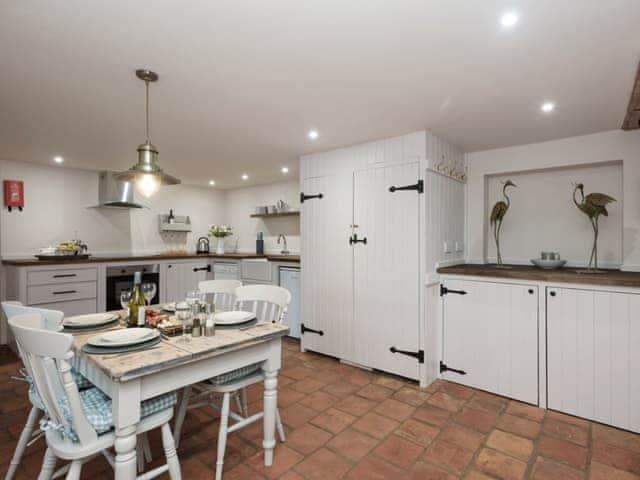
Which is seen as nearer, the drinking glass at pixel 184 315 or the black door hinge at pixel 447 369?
the drinking glass at pixel 184 315

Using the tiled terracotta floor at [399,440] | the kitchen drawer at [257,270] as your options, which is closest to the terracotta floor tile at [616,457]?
the tiled terracotta floor at [399,440]

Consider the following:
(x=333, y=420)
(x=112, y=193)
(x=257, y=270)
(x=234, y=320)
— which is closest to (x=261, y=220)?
(x=257, y=270)

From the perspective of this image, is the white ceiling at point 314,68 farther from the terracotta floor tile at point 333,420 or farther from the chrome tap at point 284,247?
the chrome tap at point 284,247

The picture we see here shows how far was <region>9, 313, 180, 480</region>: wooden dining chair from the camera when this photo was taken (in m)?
1.25

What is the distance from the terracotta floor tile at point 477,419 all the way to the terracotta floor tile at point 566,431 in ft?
1.06

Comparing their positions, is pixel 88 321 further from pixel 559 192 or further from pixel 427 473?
pixel 559 192

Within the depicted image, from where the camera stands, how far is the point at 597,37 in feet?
5.39

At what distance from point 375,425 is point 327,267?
1631mm

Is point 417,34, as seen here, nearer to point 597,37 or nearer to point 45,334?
point 597,37

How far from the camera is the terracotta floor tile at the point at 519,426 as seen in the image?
230 centimetres

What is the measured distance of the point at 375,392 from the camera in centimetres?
290

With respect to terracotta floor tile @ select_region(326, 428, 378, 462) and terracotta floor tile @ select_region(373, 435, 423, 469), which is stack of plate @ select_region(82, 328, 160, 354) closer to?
terracotta floor tile @ select_region(326, 428, 378, 462)

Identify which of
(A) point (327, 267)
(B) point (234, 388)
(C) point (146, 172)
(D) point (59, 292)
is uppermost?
(C) point (146, 172)

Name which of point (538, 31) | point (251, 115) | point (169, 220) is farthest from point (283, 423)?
point (169, 220)
